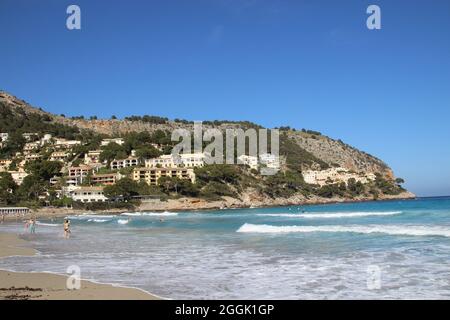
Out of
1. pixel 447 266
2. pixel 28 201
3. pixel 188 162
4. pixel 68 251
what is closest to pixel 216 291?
pixel 447 266

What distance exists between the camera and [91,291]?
10164 mm

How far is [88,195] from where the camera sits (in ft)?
317

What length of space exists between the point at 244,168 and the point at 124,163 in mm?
31706

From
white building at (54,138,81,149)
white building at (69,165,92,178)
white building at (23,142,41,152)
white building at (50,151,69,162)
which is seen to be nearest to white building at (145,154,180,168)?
white building at (69,165,92,178)

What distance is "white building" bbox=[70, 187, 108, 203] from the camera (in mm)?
96269

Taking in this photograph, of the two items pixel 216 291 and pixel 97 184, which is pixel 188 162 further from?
pixel 216 291

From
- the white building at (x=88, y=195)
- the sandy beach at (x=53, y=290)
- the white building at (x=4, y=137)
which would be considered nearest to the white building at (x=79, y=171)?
the white building at (x=88, y=195)

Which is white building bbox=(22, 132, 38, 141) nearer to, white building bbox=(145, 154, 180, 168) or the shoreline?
white building bbox=(145, 154, 180, 168)

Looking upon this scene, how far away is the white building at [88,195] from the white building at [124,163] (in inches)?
806

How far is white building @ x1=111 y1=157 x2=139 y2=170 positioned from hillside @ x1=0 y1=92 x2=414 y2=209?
13.2 ft

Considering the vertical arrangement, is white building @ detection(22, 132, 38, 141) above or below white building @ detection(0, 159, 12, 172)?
above

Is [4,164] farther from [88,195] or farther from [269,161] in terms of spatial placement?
[269,161]

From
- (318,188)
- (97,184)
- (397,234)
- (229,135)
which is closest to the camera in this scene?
(397,234)

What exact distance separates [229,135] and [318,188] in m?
33.5
